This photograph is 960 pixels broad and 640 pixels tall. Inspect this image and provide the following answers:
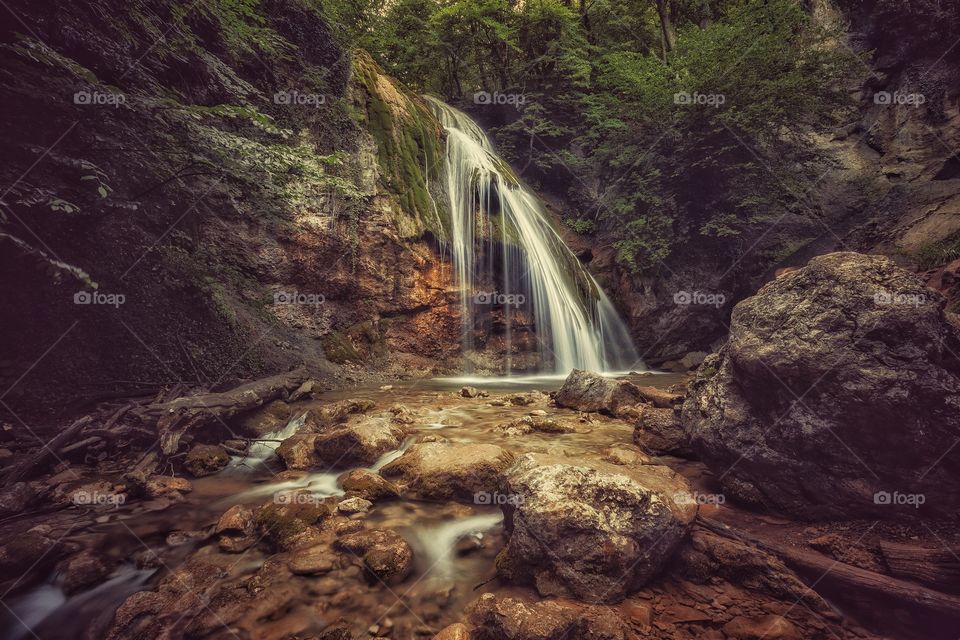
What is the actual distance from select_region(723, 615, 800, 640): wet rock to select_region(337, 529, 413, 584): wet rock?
225 centimetres

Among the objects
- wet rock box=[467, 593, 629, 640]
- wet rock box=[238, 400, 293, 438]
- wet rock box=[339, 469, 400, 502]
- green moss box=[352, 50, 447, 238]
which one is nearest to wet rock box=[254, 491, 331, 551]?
wet rock box=[339, 469, 400, 502]

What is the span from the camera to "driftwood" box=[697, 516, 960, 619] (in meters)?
2.19

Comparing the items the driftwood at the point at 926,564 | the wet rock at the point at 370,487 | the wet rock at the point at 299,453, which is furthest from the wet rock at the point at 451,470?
the driftwood at the point at 926,564

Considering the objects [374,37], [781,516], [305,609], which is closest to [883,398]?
[781,516]

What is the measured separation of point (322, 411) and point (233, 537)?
10.0 feet

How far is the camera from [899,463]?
263 centimetres
